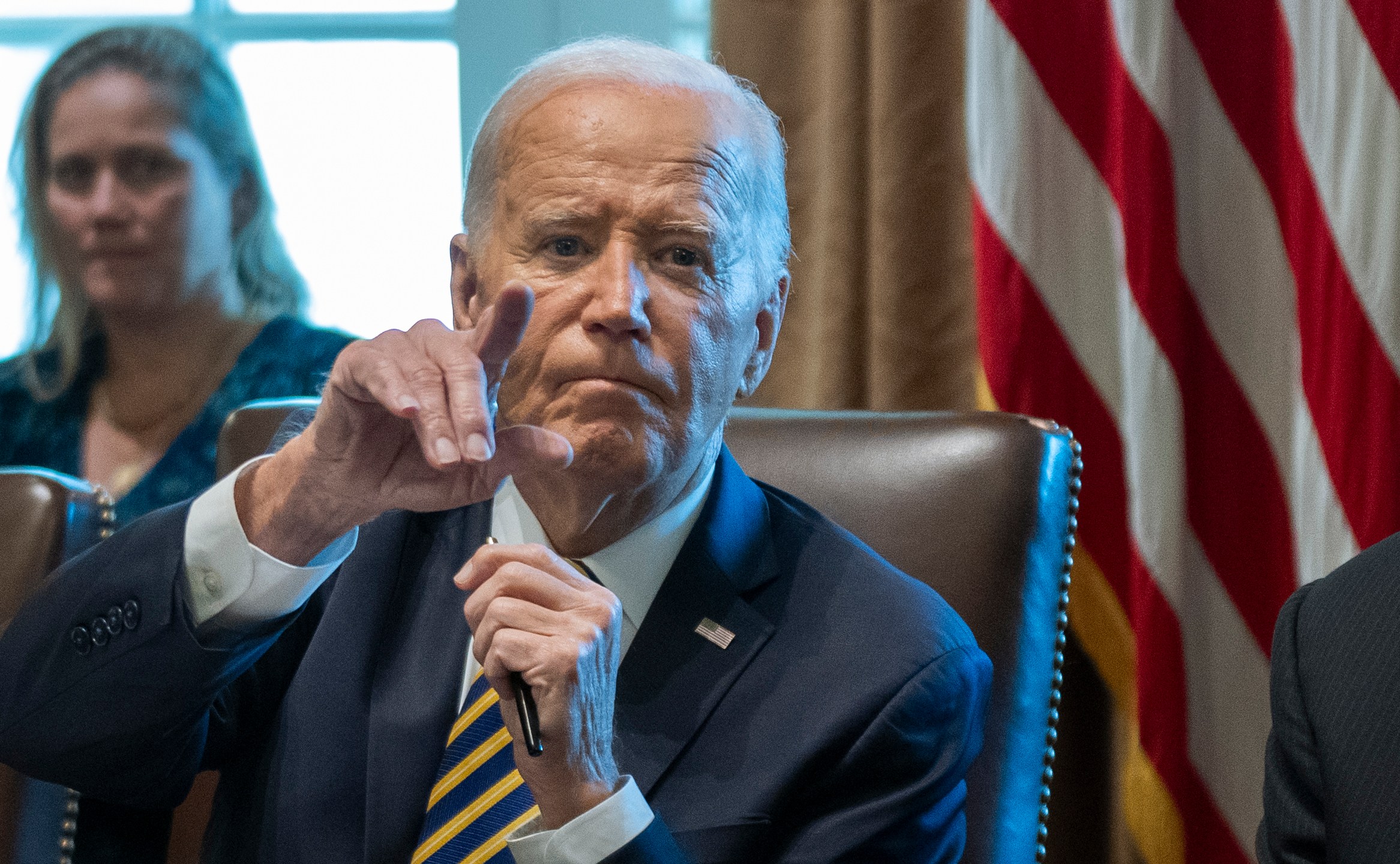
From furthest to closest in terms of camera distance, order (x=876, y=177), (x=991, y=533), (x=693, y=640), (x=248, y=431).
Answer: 1. (x=876, y=177)
2. (x=248, y=431)
3. (x=991, y=533)
4. (x=693, y=640)

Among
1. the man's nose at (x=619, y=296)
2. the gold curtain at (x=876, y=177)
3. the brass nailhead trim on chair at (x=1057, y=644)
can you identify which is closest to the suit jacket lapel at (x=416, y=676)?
the man's nose at (x=619, y=296)

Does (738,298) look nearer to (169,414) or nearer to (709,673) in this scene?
(709,673)

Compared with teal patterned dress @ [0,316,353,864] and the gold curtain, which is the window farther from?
the gold curtain

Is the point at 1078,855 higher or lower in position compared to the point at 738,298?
lower

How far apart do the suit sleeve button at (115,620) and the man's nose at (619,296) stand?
1.70 ft

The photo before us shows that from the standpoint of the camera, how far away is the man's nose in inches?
50.4

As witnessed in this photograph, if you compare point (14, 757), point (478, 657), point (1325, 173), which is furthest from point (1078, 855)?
point (14, 757)

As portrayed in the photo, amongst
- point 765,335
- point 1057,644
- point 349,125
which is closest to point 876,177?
point 765,335

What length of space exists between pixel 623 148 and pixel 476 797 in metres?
0.64

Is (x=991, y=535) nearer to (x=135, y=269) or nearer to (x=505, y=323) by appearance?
(x=505, y=323)

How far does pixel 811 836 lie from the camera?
1.22 m

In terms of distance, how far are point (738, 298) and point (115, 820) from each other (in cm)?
88

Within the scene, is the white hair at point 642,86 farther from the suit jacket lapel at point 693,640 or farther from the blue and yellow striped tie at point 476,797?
the blue and yellow striped tie at point 476,797

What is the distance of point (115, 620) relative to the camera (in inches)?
49.4
